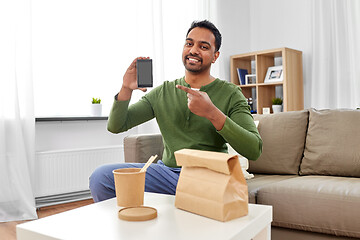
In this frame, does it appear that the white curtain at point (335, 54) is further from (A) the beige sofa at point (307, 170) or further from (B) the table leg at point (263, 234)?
(B) the table leg at point (263, 234)

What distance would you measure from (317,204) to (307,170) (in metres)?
0.46

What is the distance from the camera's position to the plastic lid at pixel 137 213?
0.91 metres

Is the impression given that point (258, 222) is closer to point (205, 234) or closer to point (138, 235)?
point (205, 234)

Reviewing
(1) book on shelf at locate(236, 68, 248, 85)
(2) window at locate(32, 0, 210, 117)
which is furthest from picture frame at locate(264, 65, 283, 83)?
(2) window at locate(32, 0, 210, 117)

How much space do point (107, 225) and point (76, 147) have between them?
2.41 m

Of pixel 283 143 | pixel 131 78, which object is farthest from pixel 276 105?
pixel 131 78

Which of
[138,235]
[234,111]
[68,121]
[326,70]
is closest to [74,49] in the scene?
[68,121]

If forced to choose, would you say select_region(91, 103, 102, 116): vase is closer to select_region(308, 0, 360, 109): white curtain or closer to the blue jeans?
the blue jeans

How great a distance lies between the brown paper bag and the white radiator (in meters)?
2.11

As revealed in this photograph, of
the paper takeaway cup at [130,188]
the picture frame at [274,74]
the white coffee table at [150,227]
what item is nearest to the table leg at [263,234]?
the white coffee table at [150,227]

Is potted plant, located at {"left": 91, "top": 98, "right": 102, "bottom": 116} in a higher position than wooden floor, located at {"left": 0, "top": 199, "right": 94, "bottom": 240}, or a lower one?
higher

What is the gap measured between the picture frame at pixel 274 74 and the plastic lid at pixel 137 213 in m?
3.27

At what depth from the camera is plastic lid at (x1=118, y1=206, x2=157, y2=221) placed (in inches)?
35.9

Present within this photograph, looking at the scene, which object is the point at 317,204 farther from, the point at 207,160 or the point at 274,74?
the point at 274,74
